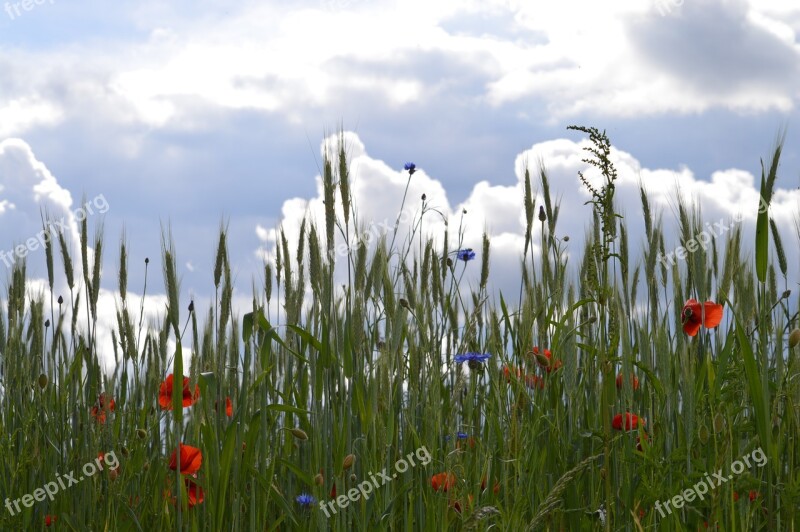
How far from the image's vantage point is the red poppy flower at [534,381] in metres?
2.27

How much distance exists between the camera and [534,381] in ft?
7.66

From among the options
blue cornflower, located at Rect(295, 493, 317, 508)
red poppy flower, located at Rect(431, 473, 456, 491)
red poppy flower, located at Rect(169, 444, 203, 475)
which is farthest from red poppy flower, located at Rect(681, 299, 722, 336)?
red poppy flower, located at Rect(169, 444, 203, 475)

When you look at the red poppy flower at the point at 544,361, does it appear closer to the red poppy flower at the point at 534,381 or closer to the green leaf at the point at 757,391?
the red poppy flower at the point at 534,381

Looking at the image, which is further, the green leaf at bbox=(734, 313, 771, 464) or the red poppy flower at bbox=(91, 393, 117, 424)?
the red poppy flower at bbox=(91, 393, 117, 424)

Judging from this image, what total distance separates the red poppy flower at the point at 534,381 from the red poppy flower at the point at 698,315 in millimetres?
416

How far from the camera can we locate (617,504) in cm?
194

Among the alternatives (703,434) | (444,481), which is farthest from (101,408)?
(703,434)

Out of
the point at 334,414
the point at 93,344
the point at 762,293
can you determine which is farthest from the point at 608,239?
the point at 93,344

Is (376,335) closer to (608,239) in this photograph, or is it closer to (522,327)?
(522,327)

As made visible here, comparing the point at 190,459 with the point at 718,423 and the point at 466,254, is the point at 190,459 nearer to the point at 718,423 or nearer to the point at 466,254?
the point at 718,423

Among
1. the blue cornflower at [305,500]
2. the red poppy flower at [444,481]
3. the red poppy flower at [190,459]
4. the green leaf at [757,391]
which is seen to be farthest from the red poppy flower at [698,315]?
the red poppy flower at [190,459]

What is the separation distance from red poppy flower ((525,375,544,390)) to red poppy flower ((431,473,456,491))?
376mm

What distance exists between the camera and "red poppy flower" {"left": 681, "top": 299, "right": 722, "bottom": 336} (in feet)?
7.19

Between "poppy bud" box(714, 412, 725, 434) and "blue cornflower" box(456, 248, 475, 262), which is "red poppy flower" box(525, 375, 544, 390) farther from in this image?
"blue cornflower" box(456, 248, 475, 262)
